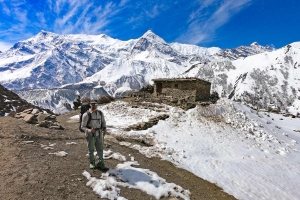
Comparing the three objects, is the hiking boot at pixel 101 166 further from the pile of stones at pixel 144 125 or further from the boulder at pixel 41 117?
the pile of stones at pixel 144 125

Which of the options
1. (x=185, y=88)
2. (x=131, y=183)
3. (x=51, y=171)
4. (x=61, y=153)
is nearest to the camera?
(x=51, y=171)

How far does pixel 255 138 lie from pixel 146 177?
15.8 metres

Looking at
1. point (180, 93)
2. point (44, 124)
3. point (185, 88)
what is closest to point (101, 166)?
point (44, 124)

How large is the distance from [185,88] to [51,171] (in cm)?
2397

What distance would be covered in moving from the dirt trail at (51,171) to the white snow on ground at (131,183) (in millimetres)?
271

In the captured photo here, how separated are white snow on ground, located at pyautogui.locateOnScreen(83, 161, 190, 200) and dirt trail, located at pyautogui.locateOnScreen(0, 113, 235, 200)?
10.7 inches

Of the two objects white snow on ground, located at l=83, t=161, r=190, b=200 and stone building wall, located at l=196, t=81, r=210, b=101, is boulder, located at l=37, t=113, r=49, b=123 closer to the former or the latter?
white snow on ground, located at l=83, t=161, r=190, b=200

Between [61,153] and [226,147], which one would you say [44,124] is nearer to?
[61,153]

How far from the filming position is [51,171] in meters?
8.41

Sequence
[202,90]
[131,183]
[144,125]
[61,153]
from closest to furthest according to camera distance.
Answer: [131,183], [61,153], [144,125], [202,90]

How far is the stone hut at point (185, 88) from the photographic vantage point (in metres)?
29.4

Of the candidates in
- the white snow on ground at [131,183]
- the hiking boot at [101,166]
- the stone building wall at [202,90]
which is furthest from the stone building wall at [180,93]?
the hiking boot at [101,166]

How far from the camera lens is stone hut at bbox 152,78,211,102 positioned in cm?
2942

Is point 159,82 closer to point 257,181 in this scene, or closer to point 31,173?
point 257,181
